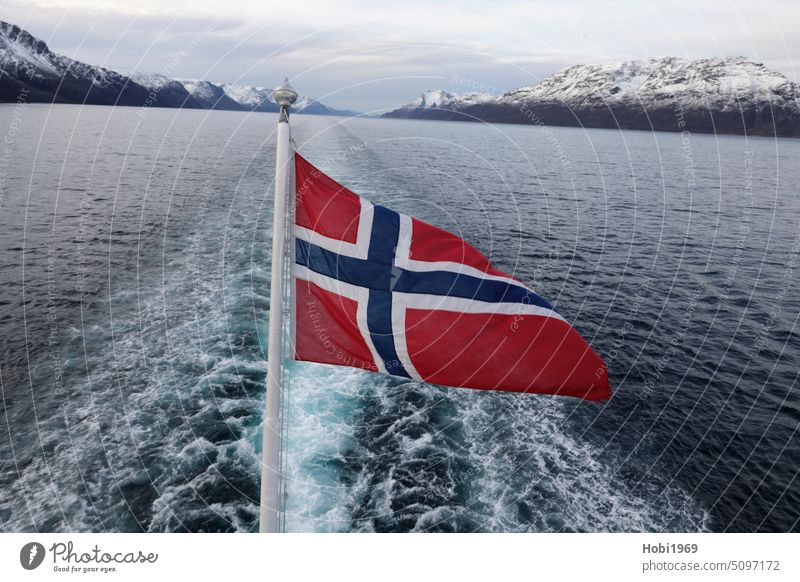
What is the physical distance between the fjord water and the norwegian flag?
6.48m

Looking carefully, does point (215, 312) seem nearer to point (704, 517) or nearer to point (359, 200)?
point (359, 200)

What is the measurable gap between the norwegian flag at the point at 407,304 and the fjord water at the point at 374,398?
6.48m

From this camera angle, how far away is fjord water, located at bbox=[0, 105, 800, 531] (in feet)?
39.0

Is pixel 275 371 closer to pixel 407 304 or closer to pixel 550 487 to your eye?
pixel 407 304

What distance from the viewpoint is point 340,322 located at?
272 inches

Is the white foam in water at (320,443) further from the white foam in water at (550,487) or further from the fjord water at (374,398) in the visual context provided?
the white foam in water at (550,487)

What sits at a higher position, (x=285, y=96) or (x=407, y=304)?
(x=285, y=96)

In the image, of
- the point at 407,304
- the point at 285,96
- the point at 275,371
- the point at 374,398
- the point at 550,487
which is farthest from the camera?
the point at 374,398

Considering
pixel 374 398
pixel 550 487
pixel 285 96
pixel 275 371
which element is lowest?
pixel 550 487

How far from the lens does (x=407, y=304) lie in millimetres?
7055

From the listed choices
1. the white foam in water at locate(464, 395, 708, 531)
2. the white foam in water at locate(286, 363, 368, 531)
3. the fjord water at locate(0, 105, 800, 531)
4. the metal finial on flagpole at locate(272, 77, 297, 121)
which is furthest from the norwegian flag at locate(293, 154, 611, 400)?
the white foam in water at locate(464, 395, 708, 531)

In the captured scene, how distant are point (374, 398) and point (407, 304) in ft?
30.4

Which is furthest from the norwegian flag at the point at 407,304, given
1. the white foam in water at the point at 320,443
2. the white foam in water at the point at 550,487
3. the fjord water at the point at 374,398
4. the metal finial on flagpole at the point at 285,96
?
the white foam in water at the point at 550,487

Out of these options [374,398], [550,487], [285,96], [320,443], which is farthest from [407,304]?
[374,398]
